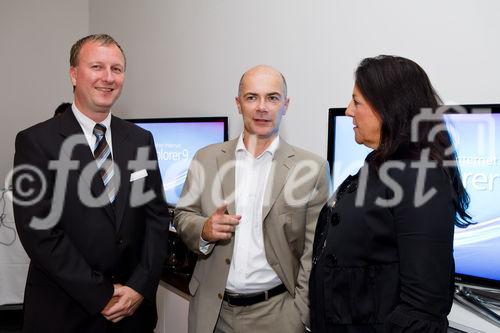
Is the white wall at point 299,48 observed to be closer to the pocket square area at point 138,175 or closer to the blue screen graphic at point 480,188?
the blue screen graphic at point 480,188

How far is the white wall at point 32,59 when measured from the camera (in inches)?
171

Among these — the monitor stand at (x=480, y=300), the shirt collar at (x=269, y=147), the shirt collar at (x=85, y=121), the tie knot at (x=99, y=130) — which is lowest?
the monitor stand at (x=480, y=300)

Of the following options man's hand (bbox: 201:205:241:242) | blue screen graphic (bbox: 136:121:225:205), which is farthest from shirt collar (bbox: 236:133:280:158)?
blue screen graphic (bbox: 136:121:225:205)

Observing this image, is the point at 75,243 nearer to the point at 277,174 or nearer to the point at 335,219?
the point at 277,174

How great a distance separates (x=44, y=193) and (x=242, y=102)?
841mm

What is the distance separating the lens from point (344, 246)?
48.1 inches

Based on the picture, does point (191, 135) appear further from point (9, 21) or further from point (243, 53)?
point (9, 21)

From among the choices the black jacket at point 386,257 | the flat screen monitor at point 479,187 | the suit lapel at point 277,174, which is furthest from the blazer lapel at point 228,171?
the flat screen monitor at point 479,187

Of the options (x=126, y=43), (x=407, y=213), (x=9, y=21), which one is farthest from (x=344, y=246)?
(x=9, y=21)

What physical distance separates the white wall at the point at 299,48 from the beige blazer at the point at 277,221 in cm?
65

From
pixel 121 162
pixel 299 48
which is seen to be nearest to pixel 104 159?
pixel 121 162

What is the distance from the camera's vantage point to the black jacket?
3.45ft

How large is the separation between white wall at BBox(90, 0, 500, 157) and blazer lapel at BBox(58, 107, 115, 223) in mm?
1209

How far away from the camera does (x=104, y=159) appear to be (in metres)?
1.74
